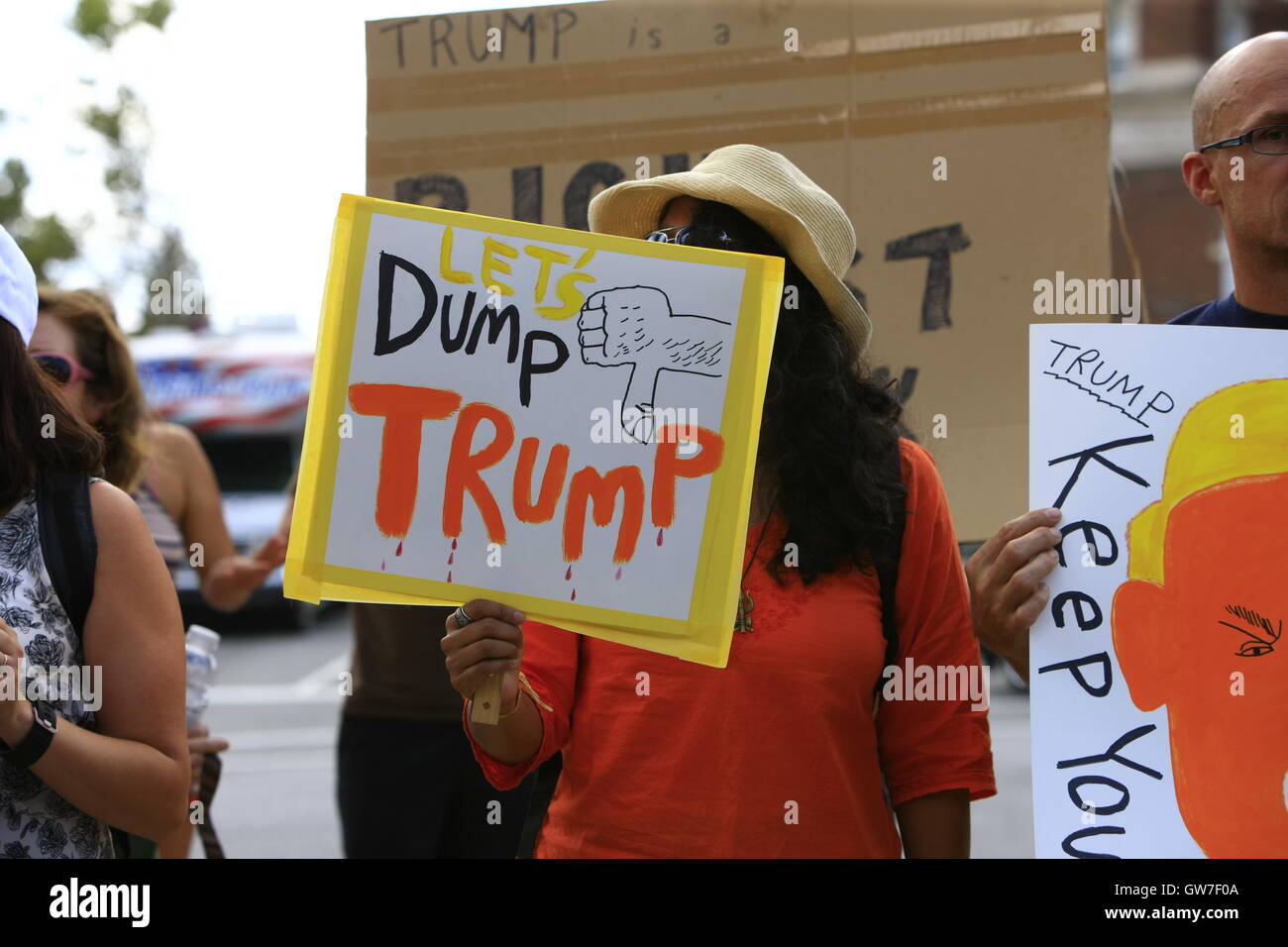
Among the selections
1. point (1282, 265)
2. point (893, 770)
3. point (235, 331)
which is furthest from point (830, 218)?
point (235, 331)

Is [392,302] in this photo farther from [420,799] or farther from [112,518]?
[420,799]

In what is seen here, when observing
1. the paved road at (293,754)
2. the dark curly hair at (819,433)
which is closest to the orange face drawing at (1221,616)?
the dark curly hair at (819,433)

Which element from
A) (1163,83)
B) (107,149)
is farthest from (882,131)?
(1163,83)

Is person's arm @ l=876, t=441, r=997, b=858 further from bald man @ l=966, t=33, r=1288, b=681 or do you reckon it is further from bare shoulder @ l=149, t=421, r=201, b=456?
bare shoulder @ l=149, t=421, r=201, b=456

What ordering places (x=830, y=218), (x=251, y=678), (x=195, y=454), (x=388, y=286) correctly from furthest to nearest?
1. (x=251, y=678)
2. (x=195, y=454)
3. (x=830, y=218)
4. (x=388, y=286)

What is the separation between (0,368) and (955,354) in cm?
161

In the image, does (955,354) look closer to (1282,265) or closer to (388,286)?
(1282,265)

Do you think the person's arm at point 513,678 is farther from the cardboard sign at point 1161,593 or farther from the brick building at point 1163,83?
the brick building at point 1163,83

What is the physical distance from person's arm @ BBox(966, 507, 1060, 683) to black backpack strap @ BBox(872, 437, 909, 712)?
0.11 metres

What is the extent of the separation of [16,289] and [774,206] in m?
1.05

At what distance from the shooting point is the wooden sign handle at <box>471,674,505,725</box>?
1.67m

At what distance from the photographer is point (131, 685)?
1807mm

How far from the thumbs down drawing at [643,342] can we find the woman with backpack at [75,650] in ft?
2.29

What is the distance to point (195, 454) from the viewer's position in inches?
140
